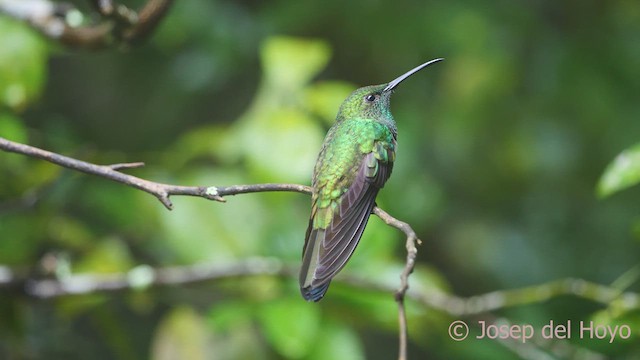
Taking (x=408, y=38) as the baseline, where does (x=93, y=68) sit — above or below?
below

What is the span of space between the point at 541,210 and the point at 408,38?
1.47m

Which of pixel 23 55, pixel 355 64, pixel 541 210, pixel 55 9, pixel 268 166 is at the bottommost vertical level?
pixel 23 55

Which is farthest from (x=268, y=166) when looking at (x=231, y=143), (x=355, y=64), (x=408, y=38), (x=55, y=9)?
(x=355, y=64)

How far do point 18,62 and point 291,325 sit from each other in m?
1.20

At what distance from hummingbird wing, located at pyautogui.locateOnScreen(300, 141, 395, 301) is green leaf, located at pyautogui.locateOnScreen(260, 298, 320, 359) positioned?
3.71 feet

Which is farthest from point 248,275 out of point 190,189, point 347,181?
point 190,189

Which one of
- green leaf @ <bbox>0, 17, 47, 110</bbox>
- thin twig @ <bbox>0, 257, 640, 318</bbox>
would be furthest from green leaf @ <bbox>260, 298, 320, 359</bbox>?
green leaf @ <bbox>0, 17, 47, 110</bbox>

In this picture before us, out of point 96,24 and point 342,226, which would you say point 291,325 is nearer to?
point 96,24

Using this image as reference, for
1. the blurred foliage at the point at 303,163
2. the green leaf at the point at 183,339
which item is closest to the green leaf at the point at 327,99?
the blurred foliage at the point at 303,163

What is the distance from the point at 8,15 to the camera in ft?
8.32

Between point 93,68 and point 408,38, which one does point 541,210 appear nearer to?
point 408,38

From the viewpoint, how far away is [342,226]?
1.08 meters

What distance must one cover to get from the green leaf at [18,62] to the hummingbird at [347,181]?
1443mm

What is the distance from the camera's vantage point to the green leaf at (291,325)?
2309 millimetres
